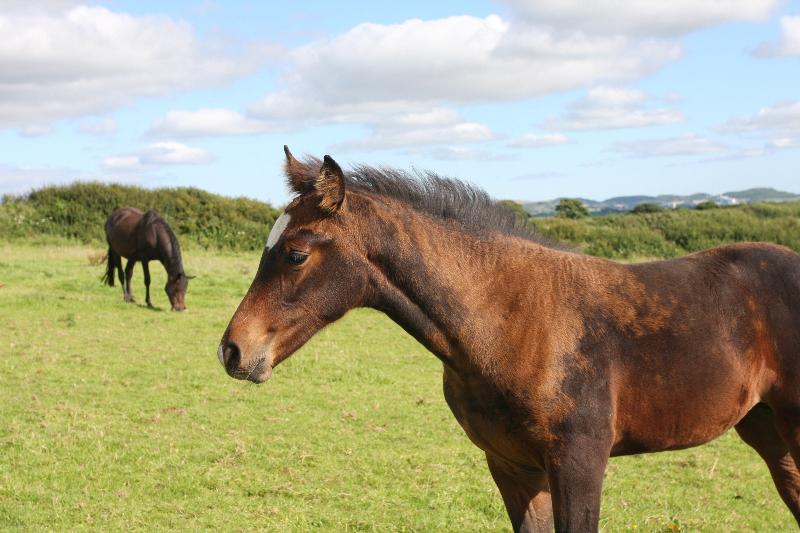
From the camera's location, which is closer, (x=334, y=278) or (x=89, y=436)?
(x=334, y=278)

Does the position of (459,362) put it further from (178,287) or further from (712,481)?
(178,287)

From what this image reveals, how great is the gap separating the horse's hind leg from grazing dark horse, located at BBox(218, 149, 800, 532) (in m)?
0.30

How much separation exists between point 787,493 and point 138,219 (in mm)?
16243

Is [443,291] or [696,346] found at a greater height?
[443,291]

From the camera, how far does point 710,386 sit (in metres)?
3.54

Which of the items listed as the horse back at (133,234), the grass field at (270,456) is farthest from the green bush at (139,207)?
the grass field at (270,456)

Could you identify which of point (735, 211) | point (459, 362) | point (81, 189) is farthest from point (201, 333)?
point (735, 211)

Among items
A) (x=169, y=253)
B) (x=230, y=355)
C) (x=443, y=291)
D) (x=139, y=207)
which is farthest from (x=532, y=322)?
(x=139, y=207)

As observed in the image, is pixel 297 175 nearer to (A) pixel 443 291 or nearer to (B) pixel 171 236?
(A) pixel 443 291

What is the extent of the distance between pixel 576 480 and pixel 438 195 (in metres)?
1.36

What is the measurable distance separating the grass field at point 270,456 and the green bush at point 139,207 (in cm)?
1791

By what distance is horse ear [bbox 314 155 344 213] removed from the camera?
10.1 feet

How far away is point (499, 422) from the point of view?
10.8ft

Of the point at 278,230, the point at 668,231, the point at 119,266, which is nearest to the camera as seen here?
the point at 278,230
